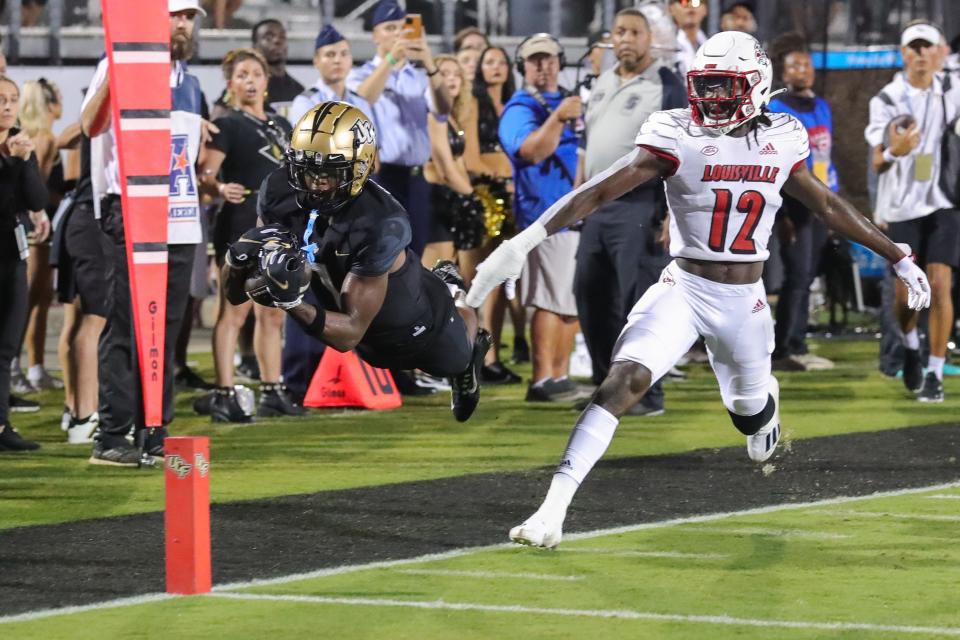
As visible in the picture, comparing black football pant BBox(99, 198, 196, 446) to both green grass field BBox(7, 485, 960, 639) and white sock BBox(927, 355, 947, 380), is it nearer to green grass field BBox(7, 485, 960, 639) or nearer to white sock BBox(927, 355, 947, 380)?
green grass field BBox(7, 485, 960, 639)

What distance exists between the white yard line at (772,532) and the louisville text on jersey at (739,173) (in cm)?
137

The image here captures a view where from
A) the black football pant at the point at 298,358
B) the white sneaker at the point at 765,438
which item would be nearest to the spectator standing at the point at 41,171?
the black football pant at the point at 298,358

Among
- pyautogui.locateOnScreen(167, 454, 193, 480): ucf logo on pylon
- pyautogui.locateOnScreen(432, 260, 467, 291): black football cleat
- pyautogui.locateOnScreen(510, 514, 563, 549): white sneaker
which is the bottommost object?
pyautogui.locateOnScreen(510, 514, 563, 549): white sneaker

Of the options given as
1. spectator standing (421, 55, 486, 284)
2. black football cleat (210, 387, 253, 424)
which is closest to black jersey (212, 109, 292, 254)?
black football cleat (210, 387, 253, 424)

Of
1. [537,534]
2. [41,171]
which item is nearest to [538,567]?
[537,534]

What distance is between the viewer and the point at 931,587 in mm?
6137

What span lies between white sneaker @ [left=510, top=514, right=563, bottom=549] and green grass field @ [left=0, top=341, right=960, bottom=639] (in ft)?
0.34

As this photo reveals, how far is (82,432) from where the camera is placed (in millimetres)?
9953

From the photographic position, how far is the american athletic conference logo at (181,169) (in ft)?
29.9

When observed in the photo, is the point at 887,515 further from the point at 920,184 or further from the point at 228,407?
the point at 920,184

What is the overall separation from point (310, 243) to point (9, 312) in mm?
2981

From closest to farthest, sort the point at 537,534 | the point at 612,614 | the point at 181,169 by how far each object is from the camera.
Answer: the point at 612,614
the point at 537,534
the point at 181,169

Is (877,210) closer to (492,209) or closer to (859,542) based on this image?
(492,209)

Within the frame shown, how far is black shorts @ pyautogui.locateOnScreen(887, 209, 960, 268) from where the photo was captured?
11.5 metres
